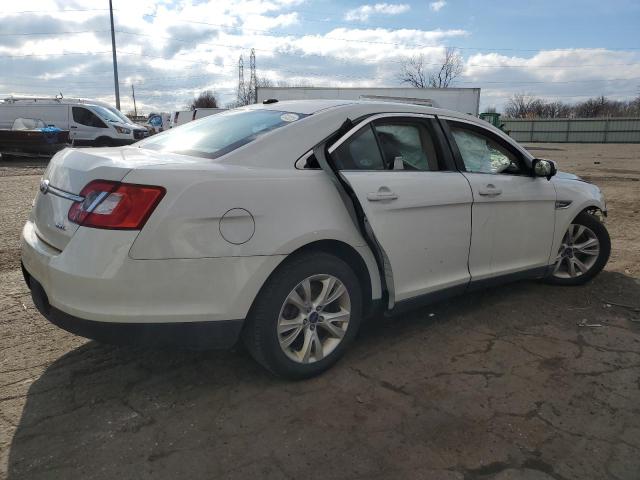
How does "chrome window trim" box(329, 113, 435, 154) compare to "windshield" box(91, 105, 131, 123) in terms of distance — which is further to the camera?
"windshield" box(91, 105, 131, 123)

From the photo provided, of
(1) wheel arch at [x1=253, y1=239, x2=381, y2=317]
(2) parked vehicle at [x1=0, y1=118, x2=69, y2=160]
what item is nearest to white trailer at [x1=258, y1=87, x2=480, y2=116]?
(2) parked vehicle at [x1=0, y1=118, x2=69, y2=160]

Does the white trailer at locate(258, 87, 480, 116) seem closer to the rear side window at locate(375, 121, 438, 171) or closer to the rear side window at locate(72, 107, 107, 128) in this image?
the rear side window at locate(72, 107, 107, 128)

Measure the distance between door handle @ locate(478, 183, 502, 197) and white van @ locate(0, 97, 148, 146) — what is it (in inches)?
763

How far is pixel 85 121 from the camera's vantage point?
21.4 meters

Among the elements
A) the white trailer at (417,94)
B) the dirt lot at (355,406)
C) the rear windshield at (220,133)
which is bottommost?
the dirt lot at (355,406)

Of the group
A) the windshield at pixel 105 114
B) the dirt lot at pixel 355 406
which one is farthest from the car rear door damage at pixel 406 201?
the windshield at pixel 105 114

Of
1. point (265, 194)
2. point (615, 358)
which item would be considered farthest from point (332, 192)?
point (615, 358)

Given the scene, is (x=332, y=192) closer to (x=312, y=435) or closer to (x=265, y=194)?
(x=265, y=194)

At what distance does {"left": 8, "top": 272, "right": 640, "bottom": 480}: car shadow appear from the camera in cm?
236

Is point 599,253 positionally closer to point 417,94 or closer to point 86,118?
point 417,94

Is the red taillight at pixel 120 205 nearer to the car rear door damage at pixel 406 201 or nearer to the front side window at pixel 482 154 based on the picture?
the car rear door damage at pixel 406 201

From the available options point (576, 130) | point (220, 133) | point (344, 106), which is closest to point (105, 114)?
point (220, 133)

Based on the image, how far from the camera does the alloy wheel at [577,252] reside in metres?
4.87

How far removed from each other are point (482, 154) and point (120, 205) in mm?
2782
